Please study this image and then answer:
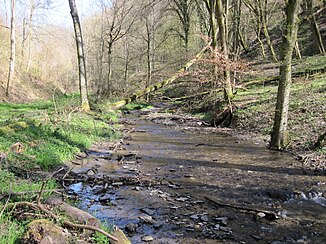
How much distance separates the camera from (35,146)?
8.57 meters

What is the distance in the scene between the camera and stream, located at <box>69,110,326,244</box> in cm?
488

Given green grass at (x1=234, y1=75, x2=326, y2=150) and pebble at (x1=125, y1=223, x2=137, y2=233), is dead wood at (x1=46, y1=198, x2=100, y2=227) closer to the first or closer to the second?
pebble at (x1=125, y1=223, x2=137, y2=233)

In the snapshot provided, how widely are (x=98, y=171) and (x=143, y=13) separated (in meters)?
23.8

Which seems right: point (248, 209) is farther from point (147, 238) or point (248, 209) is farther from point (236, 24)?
point (236, 24)

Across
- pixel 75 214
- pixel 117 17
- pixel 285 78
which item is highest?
pixel 117 17

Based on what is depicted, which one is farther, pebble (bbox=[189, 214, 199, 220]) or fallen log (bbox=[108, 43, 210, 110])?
fallen log (bbox=[108, 43, 210, 110])

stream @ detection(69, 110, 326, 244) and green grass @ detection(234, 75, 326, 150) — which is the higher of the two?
green grass @ detection(234, 75, 326, 150)

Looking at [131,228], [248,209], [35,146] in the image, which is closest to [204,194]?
[248,209]

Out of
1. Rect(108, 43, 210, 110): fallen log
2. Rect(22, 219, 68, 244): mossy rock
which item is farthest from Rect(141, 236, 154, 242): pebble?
Rect(108, 43, 210, 110): fallen log

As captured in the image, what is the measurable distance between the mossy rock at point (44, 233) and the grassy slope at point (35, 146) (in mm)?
187

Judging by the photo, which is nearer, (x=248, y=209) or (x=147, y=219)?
(x=147, y=219)

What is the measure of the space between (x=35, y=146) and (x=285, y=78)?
7.63 metres

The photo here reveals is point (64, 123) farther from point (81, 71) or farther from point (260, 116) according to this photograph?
point (260, 116)

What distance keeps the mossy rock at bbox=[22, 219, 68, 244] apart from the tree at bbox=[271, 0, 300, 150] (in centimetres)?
794
